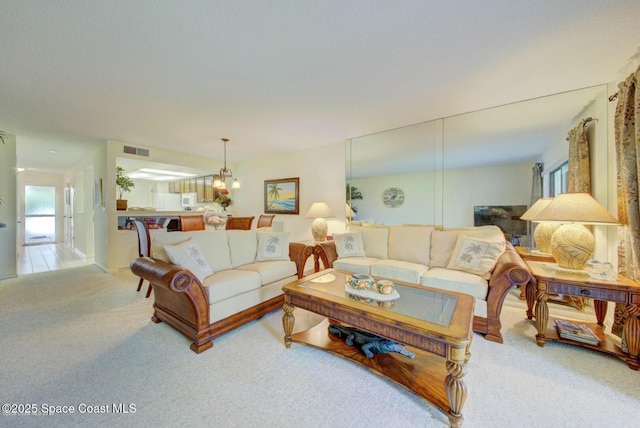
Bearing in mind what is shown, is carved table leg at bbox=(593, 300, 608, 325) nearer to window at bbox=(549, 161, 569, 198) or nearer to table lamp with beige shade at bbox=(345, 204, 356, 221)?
window at bbox=(549, 161, 569, 198)

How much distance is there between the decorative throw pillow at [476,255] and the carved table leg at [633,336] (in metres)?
0.87

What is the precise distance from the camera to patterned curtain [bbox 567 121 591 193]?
2.48 m

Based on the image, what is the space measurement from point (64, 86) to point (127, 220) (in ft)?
9.66

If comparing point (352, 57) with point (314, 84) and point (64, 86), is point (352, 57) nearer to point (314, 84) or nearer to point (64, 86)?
point (314, 84)

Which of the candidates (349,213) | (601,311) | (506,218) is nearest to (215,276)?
(349,213)

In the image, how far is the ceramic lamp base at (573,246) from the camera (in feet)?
6.72

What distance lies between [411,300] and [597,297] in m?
1.44

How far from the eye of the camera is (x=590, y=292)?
1.83 m

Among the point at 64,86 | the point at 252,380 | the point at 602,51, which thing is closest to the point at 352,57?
the point at 602,51

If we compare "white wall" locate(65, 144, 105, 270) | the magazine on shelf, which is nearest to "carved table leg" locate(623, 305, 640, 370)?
the magazine on shelf

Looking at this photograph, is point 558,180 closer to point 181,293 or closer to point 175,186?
point 181,293

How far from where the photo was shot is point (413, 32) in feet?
5.38

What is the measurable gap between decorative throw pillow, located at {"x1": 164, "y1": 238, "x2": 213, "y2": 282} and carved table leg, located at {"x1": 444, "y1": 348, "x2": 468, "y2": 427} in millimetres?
2095

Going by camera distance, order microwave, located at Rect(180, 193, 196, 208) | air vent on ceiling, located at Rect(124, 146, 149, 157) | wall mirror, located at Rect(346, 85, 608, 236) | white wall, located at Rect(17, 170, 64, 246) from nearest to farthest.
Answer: wall mirror, located at Rect(346, 85, 608, 236)
air vent on ceiling, located at Rect(124, 146, 149, 157)
microwave, located at Rect(180, 193, 196, 208)
white wall, located at Rect(17, 170, 64, 246)
